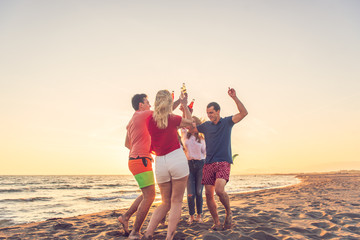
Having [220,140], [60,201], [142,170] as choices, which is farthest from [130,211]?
[60,201]

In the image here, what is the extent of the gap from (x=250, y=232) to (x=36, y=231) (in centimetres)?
445

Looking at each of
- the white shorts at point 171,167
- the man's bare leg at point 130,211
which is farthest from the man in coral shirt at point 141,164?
the white shorts at point 171,167

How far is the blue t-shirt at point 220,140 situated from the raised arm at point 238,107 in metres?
0.11

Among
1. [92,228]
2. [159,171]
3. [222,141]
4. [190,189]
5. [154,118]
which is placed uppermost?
[154,118]

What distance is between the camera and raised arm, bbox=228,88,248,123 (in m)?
4.01

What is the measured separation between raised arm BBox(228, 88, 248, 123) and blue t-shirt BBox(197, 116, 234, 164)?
0.11 meters

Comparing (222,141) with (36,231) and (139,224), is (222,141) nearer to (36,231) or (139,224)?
(139,224)

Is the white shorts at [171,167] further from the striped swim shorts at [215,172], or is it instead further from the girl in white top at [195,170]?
the girl in white top at [195,170]

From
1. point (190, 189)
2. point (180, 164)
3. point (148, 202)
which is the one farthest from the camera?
point (190, 189)

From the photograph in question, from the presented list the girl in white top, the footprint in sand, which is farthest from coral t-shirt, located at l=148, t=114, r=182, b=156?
the footprint in sand

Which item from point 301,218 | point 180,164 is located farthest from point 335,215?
point 180,164

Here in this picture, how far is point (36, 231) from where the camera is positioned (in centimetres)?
521

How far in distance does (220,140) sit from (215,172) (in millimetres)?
560

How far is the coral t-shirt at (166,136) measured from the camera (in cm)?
329
